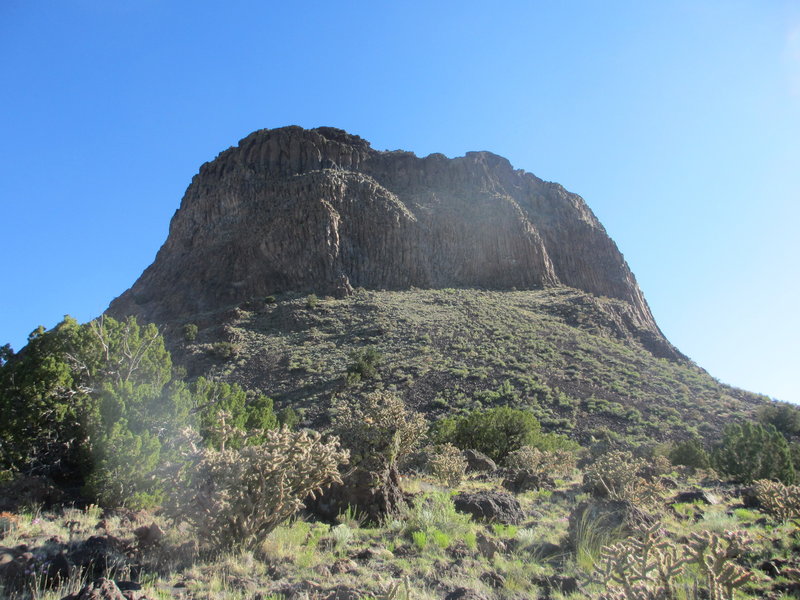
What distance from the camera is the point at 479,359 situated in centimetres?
4050

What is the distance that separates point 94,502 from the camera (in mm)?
9047

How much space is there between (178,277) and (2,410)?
53.8 metres

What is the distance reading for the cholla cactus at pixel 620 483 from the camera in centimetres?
919

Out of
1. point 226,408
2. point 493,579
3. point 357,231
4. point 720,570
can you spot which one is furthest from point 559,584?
point 357,231

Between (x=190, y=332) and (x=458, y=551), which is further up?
(x=190, y=332)

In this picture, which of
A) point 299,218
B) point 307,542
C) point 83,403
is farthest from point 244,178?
point 307,542

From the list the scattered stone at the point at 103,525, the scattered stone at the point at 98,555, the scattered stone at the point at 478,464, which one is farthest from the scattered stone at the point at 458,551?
the scattered stone at the point at 478,464

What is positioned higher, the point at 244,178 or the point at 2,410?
the point at 244,178

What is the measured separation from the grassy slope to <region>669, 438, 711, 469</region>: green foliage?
24.2ft

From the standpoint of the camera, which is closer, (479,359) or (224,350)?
(479,359)

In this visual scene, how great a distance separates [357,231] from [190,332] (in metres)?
25.1

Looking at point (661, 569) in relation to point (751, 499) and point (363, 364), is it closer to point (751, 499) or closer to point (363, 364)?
point (751, 499)

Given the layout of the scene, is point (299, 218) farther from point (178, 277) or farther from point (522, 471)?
point (522, 471)

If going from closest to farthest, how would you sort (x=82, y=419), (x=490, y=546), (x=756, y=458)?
(x=490, y=546) → (x=82, y=419) → (x=756, y=458)
